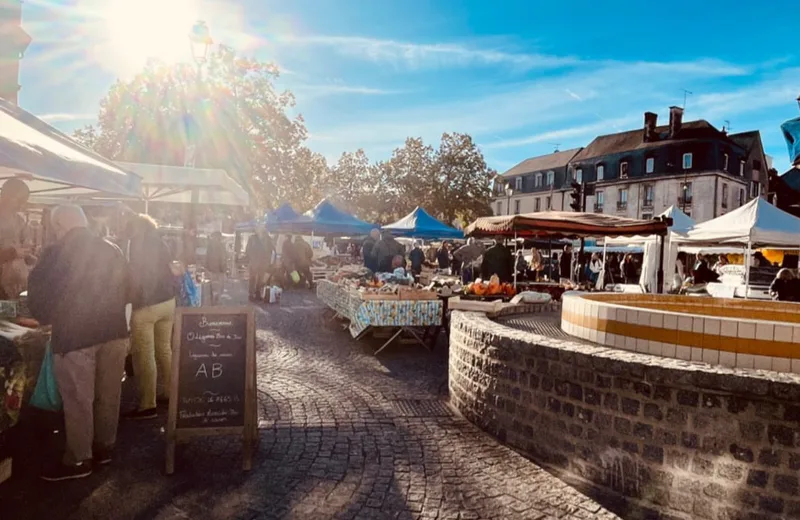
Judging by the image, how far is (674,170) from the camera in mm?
48562

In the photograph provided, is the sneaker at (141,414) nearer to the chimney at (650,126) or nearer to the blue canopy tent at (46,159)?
the blue canopy tent at (46,159)

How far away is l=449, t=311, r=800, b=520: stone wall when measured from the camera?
3203 mm

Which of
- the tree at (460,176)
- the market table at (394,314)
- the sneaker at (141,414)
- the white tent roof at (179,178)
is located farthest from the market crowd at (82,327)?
the tree at (460,176)

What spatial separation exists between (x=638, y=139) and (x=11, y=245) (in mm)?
56093

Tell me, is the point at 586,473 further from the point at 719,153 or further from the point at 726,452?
the point at 719,153

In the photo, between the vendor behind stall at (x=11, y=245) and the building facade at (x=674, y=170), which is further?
the building facade at (x=674, y=170)

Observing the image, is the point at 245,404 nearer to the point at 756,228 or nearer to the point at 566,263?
the point at 756,228

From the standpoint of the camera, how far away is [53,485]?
3.73 meters

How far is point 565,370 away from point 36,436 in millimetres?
4400

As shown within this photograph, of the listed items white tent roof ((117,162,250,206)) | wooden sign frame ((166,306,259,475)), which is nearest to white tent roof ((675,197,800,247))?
white tent roof ((117,162,250,206))

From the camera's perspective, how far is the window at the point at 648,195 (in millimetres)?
50781

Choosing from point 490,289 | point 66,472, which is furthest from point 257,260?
point 66,472

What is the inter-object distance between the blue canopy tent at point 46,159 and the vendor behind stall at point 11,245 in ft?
0.65

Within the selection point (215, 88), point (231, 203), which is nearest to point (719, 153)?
point (215, 88)
